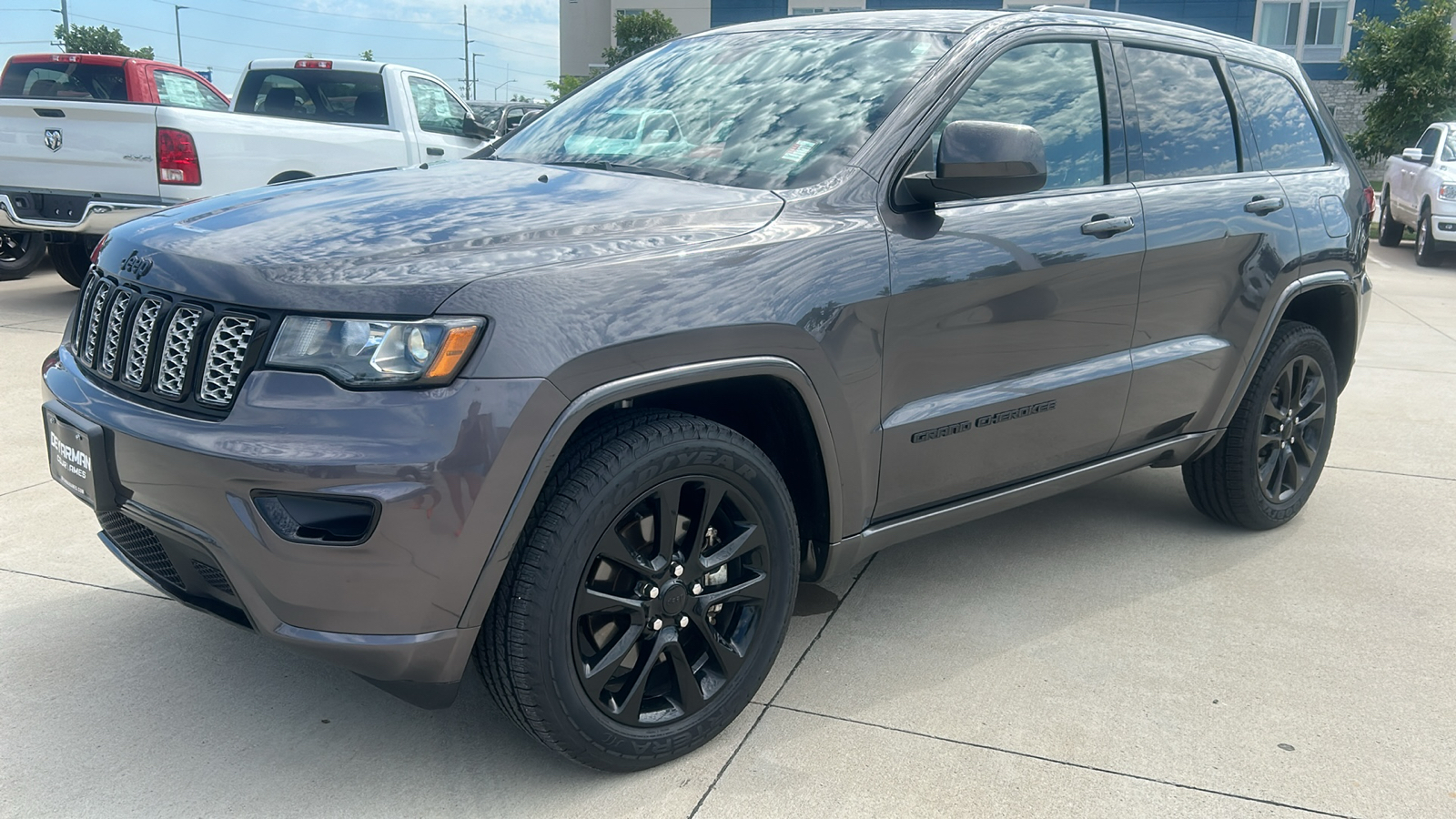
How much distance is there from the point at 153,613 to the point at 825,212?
2.32 meters

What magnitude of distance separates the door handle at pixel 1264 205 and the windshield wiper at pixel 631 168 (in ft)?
6.83

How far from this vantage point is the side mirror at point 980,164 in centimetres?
292

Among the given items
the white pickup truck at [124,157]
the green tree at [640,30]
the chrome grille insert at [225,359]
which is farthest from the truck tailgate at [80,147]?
the green tree at [640,30]

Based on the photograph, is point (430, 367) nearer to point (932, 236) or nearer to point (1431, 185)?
point (932, 236)

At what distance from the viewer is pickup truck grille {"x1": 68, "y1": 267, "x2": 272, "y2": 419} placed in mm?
2371

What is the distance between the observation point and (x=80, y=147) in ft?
25.9

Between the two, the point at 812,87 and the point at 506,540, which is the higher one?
the point at 812,87

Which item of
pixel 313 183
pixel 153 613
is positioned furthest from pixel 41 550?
pixel 313 183

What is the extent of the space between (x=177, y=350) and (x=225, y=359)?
170mm

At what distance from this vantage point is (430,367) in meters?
2.27

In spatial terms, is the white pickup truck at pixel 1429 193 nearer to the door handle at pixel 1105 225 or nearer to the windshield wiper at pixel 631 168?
the door handle at pixel 1105 225

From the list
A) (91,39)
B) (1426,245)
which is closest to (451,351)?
(1426,245)

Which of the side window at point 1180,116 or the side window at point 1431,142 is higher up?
the side window at point 1180,116

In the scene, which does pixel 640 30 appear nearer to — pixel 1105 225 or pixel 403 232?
pixel 1105 225
